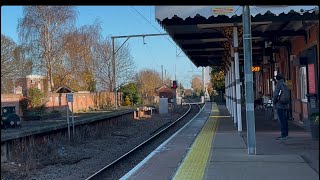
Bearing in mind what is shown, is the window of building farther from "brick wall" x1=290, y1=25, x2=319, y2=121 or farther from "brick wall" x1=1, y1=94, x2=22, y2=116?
"brick wall" x1=1, y1=94, x2=22, y2=116

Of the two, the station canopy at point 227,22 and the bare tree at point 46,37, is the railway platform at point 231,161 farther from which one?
the bare tree at point 46,37

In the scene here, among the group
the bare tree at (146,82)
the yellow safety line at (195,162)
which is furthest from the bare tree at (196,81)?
the yellow safety line at (195,162)

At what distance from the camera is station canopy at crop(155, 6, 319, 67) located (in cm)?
1034

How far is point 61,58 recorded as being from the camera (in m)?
48.1

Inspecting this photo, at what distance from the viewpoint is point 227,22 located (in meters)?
13.3

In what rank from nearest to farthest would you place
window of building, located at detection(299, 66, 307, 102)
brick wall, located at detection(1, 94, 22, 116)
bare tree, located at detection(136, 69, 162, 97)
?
1. window of building, located at detection(299, 66, 307, 102)
2. brick wall, located at detection(1, 94, 22, 116)
3. bare tree, located at detection(136, 69, 162, 97)

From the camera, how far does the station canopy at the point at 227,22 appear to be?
407 inches

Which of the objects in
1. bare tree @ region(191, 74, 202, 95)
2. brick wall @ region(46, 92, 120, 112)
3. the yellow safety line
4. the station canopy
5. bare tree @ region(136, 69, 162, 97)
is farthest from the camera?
bare tree @ region(191, 74, 202, 95)

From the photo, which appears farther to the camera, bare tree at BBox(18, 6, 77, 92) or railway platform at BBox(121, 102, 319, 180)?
bare tree at BBox(18, 6, 77, 92)

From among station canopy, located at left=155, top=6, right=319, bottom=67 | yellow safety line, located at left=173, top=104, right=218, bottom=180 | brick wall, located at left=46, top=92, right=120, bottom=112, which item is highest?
station canopy, located at left=155, top=6, right=319, bottom=67

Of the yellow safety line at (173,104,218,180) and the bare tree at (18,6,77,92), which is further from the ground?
the bare tree at (18,6,77,92)

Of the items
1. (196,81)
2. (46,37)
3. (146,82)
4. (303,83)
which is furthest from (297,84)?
(196,81)

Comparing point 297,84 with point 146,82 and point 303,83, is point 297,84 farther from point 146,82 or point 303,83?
point 146,82

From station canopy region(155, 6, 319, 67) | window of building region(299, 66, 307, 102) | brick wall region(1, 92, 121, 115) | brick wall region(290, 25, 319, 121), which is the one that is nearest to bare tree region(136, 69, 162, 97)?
brick wall region(1, 92, 121, 115)
